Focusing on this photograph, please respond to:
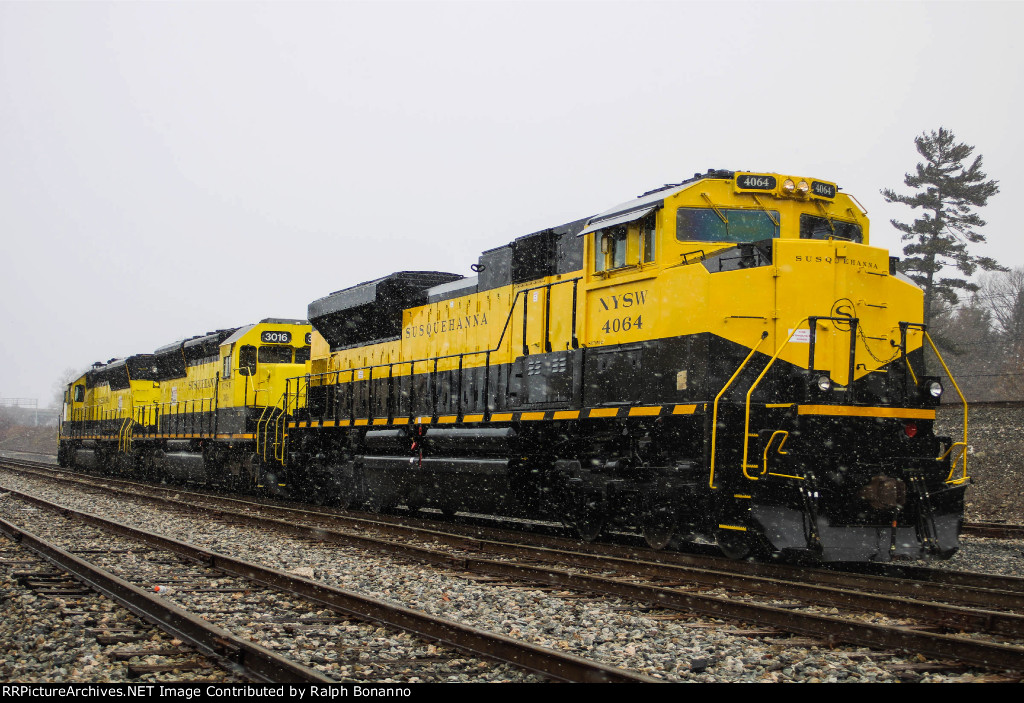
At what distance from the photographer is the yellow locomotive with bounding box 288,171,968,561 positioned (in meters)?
7.71

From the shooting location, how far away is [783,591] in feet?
22.5

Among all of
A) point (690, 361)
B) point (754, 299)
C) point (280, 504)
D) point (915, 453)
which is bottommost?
point (280, 504)

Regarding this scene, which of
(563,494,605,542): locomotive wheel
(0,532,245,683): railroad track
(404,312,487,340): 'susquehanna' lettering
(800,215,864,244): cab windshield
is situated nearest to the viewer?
(0,532,245,683): railroad track

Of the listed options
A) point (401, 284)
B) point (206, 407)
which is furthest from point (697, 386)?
point (206, 407)

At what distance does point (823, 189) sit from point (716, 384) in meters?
2.47

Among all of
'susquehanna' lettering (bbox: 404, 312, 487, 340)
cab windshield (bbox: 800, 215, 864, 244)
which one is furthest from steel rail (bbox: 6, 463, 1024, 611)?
cab windshield (bbox: 800, 215, 864, 244)

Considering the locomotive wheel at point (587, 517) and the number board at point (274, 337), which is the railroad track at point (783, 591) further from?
the number board at point (274, 337)

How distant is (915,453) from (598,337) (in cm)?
327

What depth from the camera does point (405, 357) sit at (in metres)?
13.9

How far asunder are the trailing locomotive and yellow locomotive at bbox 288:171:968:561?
0.02 meters

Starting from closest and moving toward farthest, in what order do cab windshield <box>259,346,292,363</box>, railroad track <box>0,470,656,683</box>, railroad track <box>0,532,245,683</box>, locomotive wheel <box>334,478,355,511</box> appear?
railroad track <box>0,470,656,683</box> < railroad track <box>0,532,245,683</box> < locomotive wheel <box>334,478,355,511</box> < cab windshield <box>259,346,292,363</box>

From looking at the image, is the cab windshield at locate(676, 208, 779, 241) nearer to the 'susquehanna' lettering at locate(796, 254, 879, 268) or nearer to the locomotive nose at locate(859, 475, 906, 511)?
the 'susquehanna' lettering at locate(796, 254, 879, 268)
